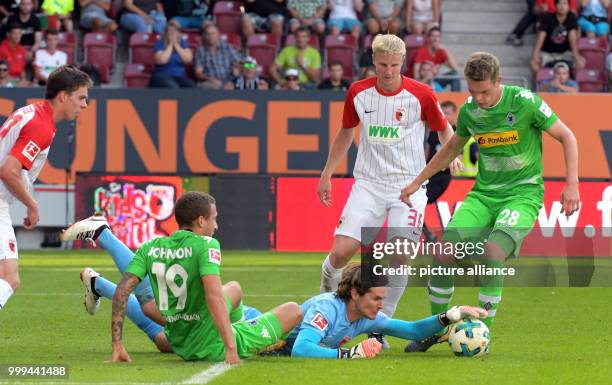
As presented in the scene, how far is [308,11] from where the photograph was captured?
84.3 ft

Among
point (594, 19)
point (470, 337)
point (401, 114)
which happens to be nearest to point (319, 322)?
point (470, 337)

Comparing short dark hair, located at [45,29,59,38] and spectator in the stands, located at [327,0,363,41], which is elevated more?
spectator in the stands, located at [327,0,363,41]

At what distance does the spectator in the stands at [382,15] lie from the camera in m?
25.2

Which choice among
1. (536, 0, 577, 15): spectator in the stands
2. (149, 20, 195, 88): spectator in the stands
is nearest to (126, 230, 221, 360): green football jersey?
(149, 20, 195, 88): spectator in the stands

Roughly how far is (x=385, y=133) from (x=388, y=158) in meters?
0.20

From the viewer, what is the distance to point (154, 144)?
23250 millimetres

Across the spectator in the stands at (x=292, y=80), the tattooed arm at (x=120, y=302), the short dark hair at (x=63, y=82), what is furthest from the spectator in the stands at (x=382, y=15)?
the tattooed arm at (x=120, y=302)

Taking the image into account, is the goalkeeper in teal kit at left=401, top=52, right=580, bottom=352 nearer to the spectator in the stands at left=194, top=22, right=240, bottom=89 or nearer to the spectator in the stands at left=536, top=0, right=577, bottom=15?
the spectator in the stands at left=194, top=22, right=240, bottom=89

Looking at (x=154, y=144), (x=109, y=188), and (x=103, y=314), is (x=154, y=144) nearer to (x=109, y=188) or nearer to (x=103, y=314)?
(x=109, y=188)

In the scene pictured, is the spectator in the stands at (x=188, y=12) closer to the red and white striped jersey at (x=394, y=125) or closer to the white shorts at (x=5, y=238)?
the red and white striped jersey at (x=394, y=125)

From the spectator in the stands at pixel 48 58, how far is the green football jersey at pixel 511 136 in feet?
50.5

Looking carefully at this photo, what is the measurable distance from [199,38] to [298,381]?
17.8m

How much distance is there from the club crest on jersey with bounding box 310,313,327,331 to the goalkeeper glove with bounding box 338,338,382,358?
195 mm

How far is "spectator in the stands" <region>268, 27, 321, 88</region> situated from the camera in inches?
965
